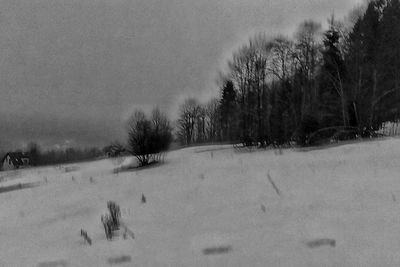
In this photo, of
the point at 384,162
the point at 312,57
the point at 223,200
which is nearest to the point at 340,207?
the point at 223,200

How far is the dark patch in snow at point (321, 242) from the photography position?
2.06 meters

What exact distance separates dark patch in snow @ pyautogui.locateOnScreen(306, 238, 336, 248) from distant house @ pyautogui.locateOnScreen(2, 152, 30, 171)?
71761 millimetres

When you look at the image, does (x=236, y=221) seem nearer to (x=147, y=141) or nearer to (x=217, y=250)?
(x=217, y=250)

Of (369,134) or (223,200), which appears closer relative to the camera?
(223,200)

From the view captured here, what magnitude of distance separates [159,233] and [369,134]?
11.2 m

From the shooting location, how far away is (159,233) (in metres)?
2.69

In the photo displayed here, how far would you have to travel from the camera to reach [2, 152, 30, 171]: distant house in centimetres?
6303

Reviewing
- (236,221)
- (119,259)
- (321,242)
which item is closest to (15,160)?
(119,259)

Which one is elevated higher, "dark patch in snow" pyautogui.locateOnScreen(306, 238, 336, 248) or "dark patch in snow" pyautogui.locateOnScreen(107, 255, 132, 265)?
"dark patch in snow" pyautogui.locateOnScreen(306, 238, 336, 248)

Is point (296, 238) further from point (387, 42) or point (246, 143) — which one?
point (387, 42)

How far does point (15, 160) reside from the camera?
64.2 metres

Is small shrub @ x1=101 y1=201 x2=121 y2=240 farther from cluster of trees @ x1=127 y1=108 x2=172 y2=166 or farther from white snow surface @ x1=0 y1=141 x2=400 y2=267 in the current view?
cluster of trees @ x1=127 y1=108 x2=172 y2=166

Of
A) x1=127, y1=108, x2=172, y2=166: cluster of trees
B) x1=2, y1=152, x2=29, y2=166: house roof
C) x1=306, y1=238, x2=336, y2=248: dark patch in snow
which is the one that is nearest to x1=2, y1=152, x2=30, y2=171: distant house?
x1=2, y1=152, x2=29, y2=166: house roof

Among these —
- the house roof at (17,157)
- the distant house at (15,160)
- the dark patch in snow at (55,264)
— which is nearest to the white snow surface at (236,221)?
the dark patch in snow at (55,264)
